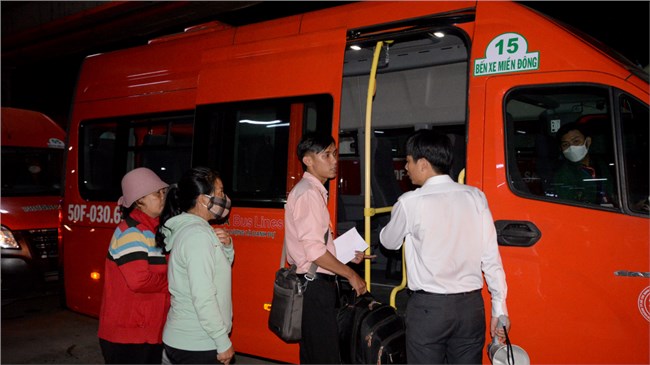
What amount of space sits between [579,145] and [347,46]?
171 centimetres

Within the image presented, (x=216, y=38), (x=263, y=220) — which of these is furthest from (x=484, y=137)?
(x=216, y=38)

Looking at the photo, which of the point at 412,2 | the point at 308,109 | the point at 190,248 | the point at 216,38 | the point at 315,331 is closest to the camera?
the point at 190,248

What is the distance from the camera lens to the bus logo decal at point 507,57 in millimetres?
3145

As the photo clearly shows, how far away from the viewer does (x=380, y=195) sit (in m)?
5.03

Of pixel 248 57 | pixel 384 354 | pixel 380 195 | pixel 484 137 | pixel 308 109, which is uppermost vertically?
pixel 248 57

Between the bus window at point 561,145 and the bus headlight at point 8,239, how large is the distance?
6106mm

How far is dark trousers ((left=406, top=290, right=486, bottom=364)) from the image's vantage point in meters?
2.53

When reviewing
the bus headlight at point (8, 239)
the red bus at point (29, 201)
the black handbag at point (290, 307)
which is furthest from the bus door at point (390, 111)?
the bus headlight at point (8, 239)

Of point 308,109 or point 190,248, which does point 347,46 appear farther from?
point 190,248

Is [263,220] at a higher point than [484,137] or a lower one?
lower

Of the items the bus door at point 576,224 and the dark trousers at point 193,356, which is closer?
the dark trousers at point 193,356

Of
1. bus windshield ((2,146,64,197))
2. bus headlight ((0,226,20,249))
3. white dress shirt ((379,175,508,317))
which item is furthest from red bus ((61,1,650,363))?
bus windshield ((2,146,64,197))

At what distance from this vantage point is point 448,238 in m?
2.52

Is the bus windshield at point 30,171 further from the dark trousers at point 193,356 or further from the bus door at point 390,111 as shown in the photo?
the dark trousers at point 193,356
